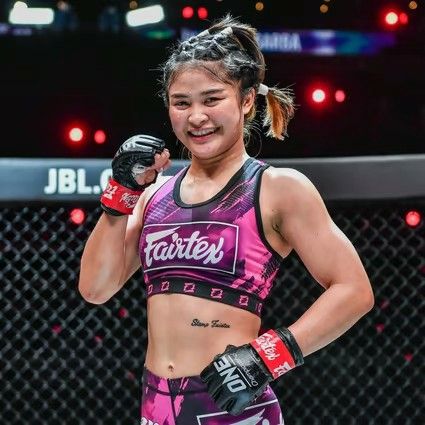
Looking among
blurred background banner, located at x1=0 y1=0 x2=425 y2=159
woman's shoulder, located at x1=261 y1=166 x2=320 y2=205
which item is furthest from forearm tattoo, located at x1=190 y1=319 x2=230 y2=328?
blurred background banner, located at x1=0 y1=0 x2=425 y2=159

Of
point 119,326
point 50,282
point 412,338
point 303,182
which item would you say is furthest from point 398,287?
point 303,182

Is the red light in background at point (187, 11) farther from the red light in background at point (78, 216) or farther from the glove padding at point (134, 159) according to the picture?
the glove padding at point (134, 159)

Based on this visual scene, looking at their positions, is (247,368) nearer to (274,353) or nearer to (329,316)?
(274,353)

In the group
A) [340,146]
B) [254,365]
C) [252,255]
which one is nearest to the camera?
[254,365]

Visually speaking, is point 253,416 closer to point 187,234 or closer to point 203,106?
point 187,234

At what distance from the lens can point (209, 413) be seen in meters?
1.42

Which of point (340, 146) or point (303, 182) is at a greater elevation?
point (340, 146)

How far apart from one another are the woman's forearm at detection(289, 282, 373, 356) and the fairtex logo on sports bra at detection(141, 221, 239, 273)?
0.49ft

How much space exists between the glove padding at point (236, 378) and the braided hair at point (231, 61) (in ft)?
1.44

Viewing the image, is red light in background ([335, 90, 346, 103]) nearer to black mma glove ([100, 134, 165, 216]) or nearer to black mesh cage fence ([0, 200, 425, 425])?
black mesh cage fence ([0, 200, 425, 425])

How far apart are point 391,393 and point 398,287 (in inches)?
11.7

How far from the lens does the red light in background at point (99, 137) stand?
3.36 metres

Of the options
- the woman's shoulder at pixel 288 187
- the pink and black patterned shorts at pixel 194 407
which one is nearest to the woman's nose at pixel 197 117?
the woman's shoulder at pixel 288 187

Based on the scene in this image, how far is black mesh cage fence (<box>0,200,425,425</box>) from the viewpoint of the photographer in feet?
7.95
